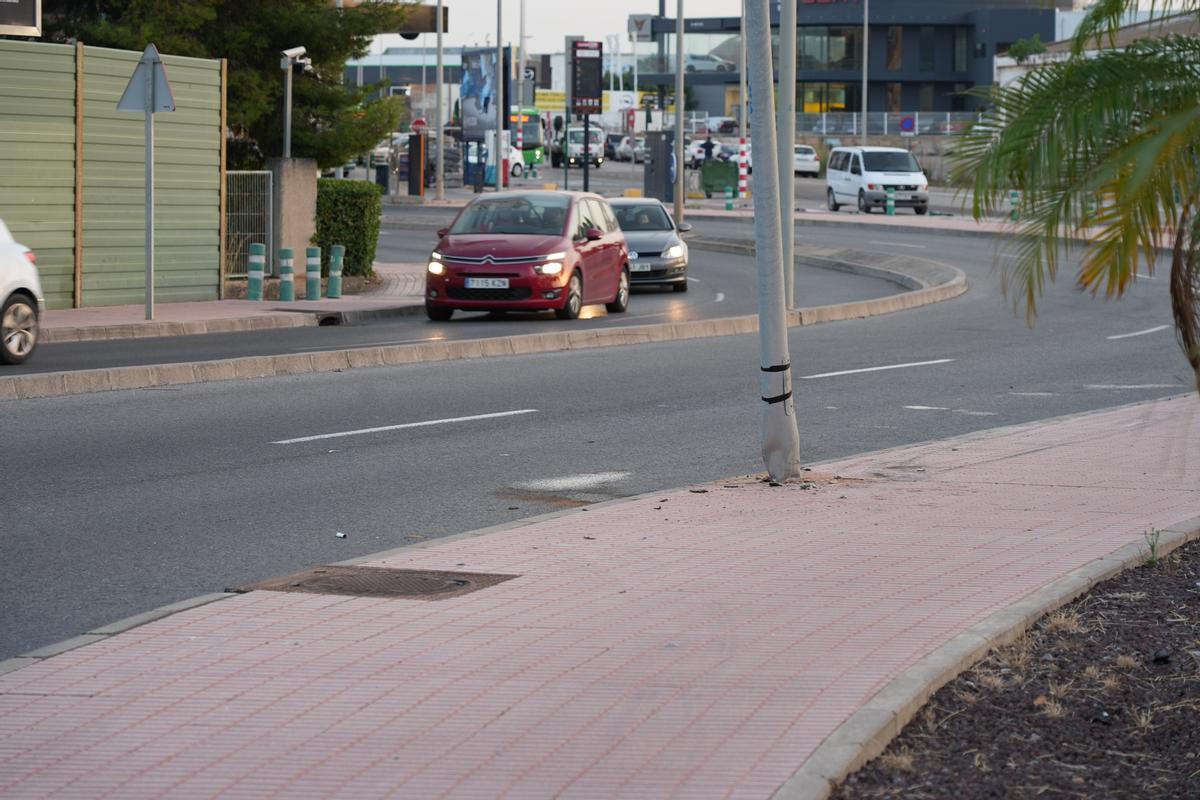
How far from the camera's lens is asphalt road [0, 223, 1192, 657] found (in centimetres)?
838

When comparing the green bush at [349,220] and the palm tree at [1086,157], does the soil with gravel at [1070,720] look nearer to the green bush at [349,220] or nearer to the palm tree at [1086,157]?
the palm tree at [1086,157]

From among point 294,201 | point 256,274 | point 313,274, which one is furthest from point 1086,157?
point 294,201

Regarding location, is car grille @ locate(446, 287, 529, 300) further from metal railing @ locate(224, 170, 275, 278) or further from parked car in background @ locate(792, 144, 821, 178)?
parked car in background @ locate(792, 144, 821, 178)

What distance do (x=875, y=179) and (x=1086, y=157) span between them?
49.9 meters

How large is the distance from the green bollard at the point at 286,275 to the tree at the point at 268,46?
11.3 feet

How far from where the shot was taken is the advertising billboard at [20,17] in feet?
70.0

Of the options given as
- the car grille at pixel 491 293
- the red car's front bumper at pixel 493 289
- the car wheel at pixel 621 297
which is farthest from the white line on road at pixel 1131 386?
the car wheel at pixel 621 297

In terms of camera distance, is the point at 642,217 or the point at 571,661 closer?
the point at 571,661

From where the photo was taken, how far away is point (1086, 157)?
17.7ft

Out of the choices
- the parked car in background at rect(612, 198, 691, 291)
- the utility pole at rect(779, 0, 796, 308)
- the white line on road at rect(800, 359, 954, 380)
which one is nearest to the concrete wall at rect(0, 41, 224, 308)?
the parked car in background at rect(612, 198, 691, 291)

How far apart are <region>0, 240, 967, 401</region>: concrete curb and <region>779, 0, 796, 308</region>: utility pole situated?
133 centimetres

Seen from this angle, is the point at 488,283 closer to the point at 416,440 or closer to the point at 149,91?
the point at 149,91

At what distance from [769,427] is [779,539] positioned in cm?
184

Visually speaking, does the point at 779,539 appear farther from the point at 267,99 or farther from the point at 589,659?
the point at 267,99
